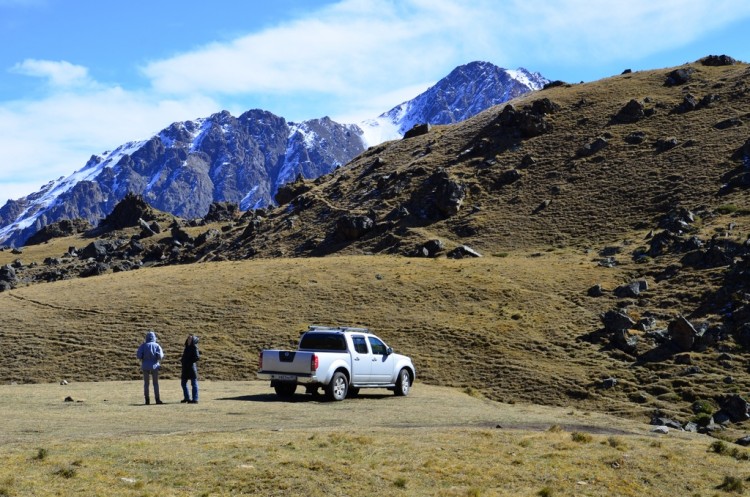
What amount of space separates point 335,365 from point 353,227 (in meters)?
42.6

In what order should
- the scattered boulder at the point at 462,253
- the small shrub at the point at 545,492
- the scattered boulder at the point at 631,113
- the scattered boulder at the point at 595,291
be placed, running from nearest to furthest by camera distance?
1. the small shrub at the point at 545,492
2. the scattered boulder at the point at 595,291
3. the scattered boulder at the point at 462,253
4. the scattered boulder at the point at 631,113

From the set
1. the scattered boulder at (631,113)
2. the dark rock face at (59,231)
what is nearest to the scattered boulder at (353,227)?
the scattered boulder at (631,113)

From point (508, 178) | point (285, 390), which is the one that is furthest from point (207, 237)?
point (285, 390)

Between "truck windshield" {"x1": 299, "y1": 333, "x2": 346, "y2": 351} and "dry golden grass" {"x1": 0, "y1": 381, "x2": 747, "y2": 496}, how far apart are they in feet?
8.80

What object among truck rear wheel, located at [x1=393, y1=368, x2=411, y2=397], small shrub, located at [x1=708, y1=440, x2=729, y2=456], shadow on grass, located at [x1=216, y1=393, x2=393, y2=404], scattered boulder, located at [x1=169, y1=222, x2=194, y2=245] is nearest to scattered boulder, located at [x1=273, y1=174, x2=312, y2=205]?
scattered boulder, located at [x1=169, y1=222, x2=194, y2=245]

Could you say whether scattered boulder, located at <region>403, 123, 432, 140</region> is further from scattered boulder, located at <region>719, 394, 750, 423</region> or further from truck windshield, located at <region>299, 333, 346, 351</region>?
scattered boulder, located at <region>719, 394, 750, 423</region>

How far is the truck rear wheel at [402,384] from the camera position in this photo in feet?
79.6

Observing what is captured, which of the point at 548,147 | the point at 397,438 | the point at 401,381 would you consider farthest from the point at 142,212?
the point at 397,438

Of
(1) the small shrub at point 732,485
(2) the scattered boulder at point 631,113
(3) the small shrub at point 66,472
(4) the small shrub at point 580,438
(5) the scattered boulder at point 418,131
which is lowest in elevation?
(1) the small shrub at point 732,485

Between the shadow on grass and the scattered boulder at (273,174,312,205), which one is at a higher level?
the scattered boulder at (273,174,312,205)

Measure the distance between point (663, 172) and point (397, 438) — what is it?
5381cm

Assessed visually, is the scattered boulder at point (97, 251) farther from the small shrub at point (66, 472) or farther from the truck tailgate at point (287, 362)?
the small shrub at point (66, 472)

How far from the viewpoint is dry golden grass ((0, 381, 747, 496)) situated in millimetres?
11273

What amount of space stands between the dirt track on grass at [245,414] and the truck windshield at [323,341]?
5.22 ft
